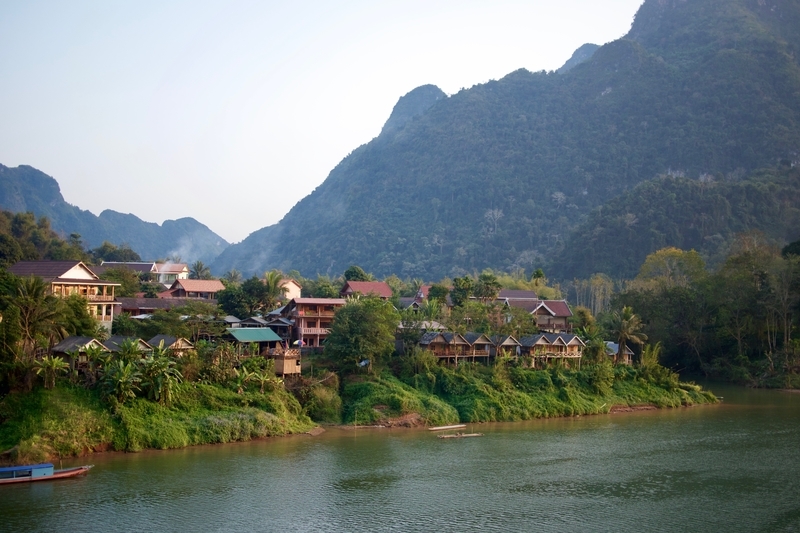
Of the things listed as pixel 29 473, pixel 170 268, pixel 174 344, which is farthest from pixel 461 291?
pixel 170 268

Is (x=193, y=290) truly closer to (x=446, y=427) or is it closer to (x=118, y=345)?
(x=118, y=345)

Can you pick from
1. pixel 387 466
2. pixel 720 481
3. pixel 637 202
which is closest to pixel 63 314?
pixel 387 466

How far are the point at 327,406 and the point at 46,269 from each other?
1719 centimetres

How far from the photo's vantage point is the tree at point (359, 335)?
128 feet

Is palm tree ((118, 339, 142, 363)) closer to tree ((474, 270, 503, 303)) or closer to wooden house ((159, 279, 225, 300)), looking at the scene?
wooden house ((159, 279, 225, 300))

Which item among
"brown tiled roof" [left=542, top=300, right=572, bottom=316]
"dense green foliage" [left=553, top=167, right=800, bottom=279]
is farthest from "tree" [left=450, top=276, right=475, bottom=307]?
"dense green foliage" [left=553, top=167, right=800, bottom=279]

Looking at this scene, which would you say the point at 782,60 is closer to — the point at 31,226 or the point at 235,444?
the point at 31,226

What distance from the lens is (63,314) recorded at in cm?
3350

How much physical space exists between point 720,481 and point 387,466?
12623 mm

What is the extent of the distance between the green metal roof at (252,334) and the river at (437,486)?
8415 mm

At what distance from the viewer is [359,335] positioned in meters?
39.2

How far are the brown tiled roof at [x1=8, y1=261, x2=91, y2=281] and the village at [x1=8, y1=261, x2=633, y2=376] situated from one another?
0.16ft

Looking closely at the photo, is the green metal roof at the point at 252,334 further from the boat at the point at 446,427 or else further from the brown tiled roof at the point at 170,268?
the brown tiled roof at the point at 170,268

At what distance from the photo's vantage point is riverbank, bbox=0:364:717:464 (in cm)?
2845
